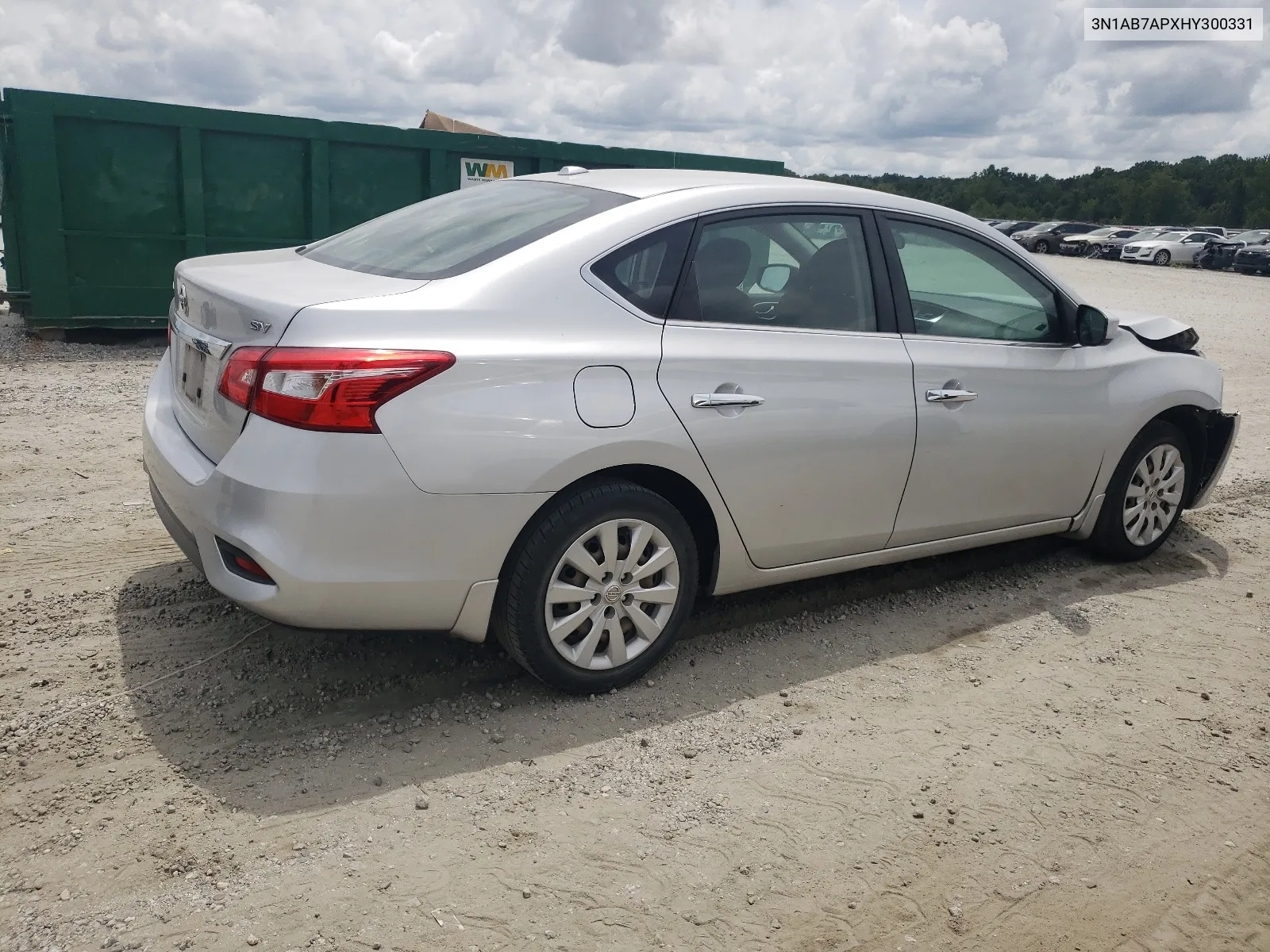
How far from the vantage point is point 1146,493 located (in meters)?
5.38

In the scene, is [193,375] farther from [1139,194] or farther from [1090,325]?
[1139,194]

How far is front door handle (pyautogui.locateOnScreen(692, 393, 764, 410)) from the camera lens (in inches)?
146

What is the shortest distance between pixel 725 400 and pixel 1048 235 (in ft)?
157

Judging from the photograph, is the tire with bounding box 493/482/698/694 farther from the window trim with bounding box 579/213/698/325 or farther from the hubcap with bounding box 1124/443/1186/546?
the hubcap with bounding box 1124/443/1186/546

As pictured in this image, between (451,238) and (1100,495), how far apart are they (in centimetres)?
318

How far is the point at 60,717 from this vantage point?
343 cm

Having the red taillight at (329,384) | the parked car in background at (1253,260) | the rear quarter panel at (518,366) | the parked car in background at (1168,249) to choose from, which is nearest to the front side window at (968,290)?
the rear quarter panel at (518,366)

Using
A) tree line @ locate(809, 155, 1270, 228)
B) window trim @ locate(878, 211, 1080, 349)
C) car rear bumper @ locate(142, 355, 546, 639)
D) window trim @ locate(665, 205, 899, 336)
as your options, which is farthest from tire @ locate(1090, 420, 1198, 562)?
tree line @ locate(809, 155, 1270, 228)

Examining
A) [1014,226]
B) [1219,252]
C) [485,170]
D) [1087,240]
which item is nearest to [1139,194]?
[1014,226]

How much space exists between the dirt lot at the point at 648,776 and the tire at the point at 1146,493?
0.43 m

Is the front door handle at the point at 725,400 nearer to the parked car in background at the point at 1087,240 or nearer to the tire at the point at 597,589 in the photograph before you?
the tire at the point at 597,589

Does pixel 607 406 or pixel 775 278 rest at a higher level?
pixel 775 278

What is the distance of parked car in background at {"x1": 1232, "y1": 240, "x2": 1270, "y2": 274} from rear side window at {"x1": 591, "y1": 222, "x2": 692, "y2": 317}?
3731cm

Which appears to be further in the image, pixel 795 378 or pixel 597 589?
pixel 795 378
